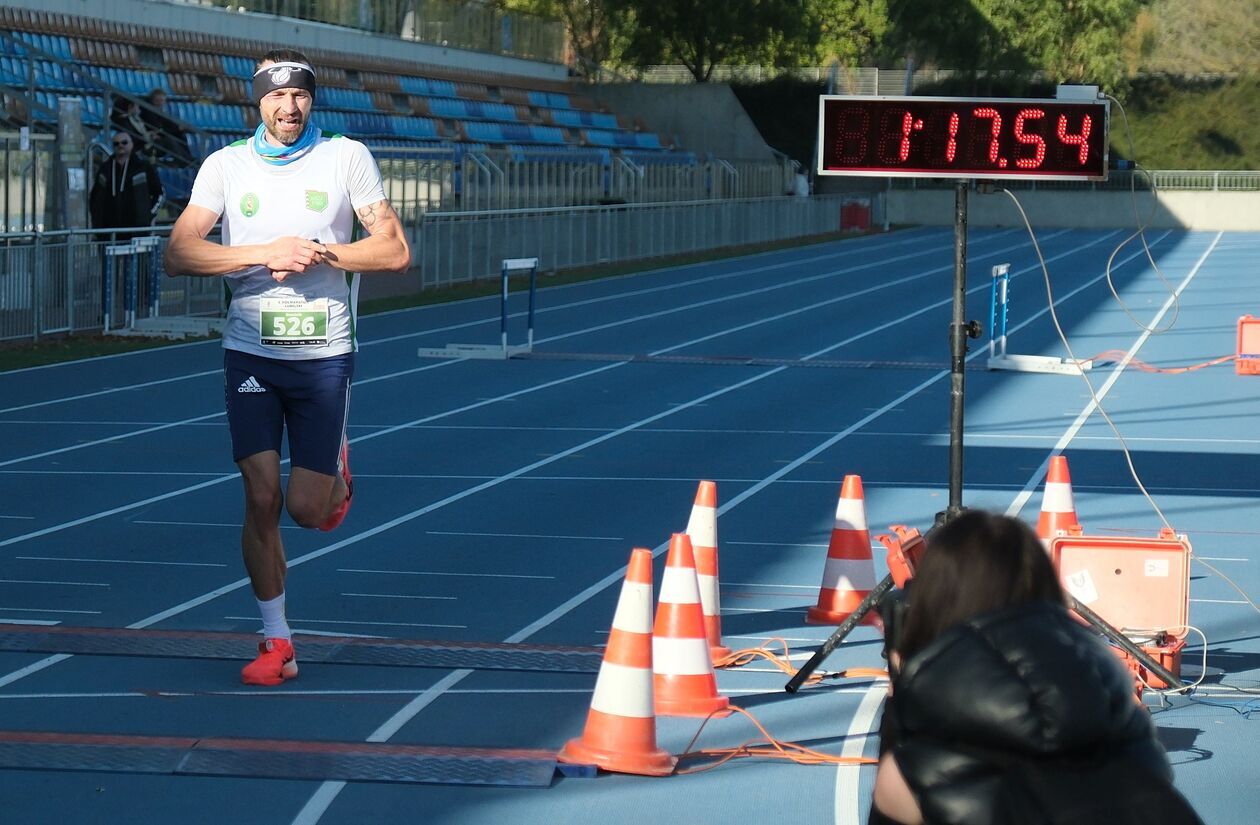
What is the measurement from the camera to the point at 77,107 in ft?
74.4

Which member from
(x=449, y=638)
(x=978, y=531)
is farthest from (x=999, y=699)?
(x=449, y=638)

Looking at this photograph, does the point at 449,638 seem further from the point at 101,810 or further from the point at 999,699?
the point at 999,699

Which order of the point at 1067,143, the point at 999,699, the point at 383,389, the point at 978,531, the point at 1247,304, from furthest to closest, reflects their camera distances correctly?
the point at 1247,304, the point at 383,389, the point at 1067,143, the point at 978,531, the point at 999,699

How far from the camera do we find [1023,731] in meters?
2.57

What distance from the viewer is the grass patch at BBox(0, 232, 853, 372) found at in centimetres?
1933

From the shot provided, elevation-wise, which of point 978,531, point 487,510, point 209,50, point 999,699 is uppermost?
point 209,50

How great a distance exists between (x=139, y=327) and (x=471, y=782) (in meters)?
16.8

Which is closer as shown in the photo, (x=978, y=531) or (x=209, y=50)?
(x=978, y=531)

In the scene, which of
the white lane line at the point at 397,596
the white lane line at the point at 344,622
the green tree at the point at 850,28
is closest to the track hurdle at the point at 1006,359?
the white lane line at the point at 397,596

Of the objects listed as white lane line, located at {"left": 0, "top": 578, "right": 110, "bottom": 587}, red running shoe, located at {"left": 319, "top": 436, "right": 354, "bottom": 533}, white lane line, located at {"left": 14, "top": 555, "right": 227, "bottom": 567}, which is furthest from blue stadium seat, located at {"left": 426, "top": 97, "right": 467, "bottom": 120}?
red running shoe, located at {"left": 319, "top": 436, "right": 354, "bottom": 533}

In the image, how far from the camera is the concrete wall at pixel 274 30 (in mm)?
34500

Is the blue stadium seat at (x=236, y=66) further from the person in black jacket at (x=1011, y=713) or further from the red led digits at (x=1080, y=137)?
the person in black jacket at (x=1011, y=713)

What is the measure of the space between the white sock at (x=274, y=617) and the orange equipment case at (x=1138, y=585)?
284cm

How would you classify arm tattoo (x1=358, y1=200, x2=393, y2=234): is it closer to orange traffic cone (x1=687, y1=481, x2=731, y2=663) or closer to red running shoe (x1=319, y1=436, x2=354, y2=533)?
red running shoe (x1=319, y1=436, x2=354, y2=533)
